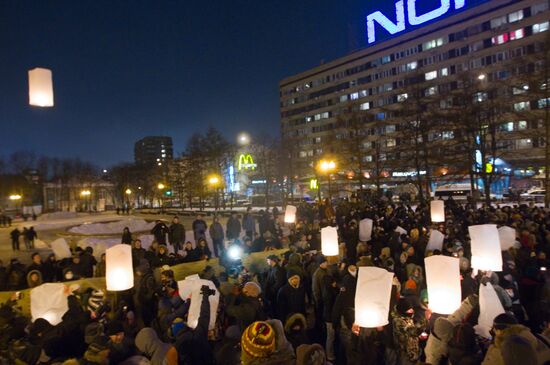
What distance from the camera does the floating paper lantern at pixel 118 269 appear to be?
704 cm

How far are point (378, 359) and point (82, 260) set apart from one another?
744 centimetres

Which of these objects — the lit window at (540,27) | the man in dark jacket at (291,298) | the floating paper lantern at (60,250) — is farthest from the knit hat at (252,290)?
the lit window at (540,27)

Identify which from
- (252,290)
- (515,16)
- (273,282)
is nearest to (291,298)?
(252,290)

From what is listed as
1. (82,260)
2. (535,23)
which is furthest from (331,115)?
(82,260)

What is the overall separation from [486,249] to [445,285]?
272 cm

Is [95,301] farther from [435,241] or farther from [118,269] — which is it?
[435,241]

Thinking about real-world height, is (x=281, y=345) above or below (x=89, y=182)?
below

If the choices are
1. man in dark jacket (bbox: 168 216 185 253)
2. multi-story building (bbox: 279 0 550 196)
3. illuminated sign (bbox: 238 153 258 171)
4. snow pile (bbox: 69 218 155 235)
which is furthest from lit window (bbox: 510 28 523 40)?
man in dark jacket (bbox: 168 216 185 253)

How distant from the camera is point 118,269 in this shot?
7.09 m

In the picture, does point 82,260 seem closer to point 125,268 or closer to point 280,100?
point 125,268

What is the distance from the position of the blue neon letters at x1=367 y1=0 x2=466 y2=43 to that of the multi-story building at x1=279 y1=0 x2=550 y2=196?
91 cm

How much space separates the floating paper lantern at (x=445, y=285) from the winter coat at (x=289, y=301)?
6.90ft

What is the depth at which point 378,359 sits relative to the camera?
524 centimetres

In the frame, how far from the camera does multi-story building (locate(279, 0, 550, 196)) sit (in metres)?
25.6
